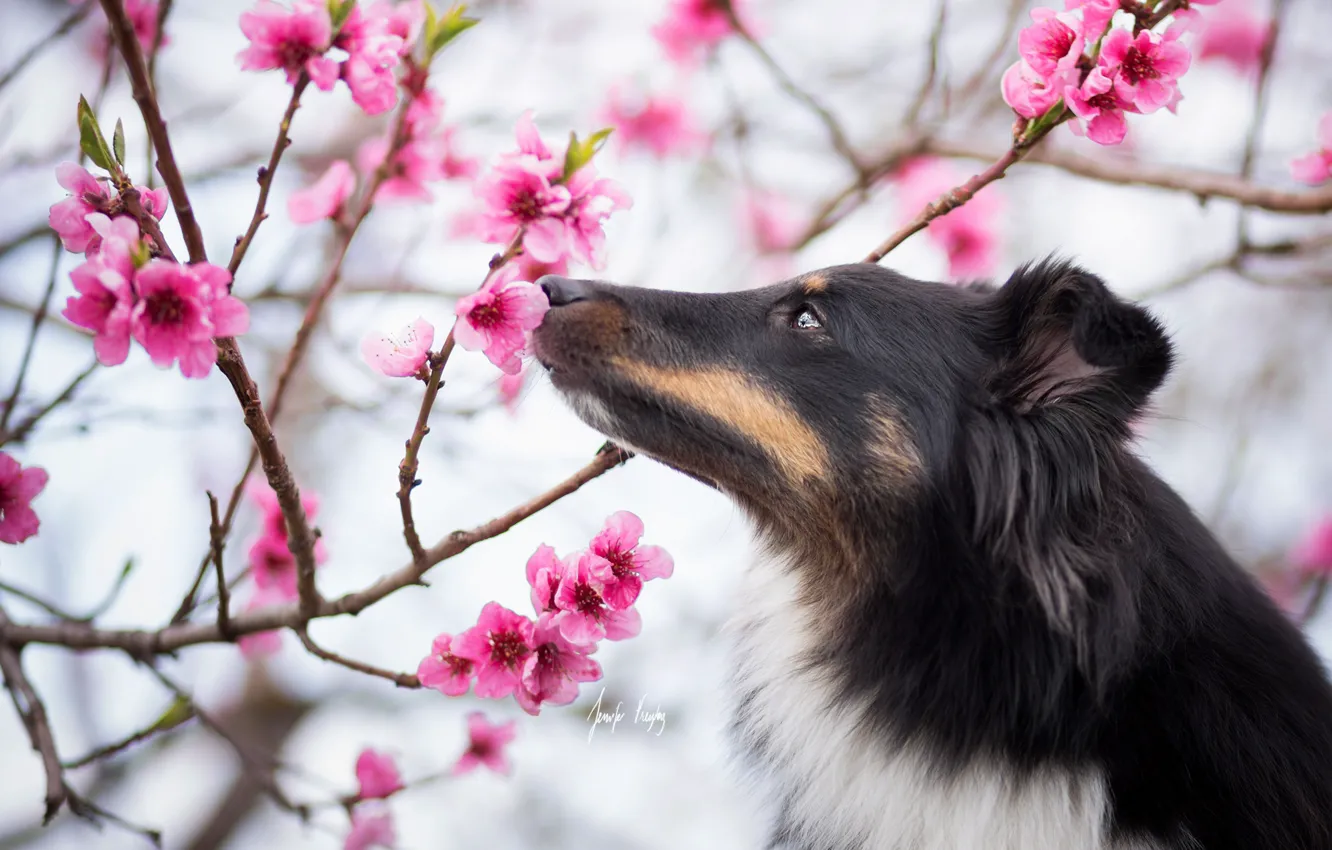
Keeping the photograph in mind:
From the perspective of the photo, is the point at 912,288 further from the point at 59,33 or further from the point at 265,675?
the point at 265,675

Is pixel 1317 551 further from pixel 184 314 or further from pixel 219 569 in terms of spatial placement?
pixel 184 314

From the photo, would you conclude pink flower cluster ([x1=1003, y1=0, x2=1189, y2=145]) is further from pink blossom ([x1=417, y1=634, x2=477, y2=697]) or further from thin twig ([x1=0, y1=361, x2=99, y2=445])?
thin twig ([x1=0, y1=361, x2=99, y2=445])

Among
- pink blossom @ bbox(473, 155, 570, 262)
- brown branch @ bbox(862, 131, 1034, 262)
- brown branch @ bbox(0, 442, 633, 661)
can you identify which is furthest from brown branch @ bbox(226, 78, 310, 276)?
brown branch @ bbox(862, 131, 1034, 262)

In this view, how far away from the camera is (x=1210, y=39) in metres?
5.11

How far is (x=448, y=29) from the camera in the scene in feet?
6.17

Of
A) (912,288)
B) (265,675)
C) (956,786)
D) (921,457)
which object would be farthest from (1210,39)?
(265,675)

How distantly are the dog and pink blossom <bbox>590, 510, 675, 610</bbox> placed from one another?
346mm

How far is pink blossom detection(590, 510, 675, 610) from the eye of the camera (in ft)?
6.07

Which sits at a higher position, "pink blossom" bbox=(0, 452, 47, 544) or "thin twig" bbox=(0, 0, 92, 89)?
"thin twig" bbox=(0, 0, 92, 89)

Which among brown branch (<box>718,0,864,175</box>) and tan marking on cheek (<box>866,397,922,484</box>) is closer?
tan marking on cheek (<box>866,397,922,484</box>)

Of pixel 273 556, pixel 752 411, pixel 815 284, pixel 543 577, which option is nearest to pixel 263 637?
pixel 273 556

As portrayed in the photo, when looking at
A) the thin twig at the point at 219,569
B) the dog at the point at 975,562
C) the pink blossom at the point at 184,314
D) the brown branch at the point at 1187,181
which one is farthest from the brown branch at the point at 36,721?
the brown branch at the point at 1187,181

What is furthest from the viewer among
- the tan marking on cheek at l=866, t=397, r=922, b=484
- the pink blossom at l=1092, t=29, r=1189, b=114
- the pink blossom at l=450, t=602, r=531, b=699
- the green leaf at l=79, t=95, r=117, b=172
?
the tan marking on cheek at l=866, t=397, r=922, b=484

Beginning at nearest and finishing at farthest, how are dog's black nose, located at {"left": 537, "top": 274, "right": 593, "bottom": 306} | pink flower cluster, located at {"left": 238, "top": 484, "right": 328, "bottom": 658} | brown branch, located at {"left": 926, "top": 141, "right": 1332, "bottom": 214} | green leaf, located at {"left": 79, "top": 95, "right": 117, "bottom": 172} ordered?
green leaf, located at {"left": 79, "top": 95, "right": 117, "bottom": 172} → dog's black nose, located at {"left": 537, "top": 274, "right": 593, "bottom": 306} → pink flower cluster, located at {"left": 238, "top": 484, "right": 328, "bottom": 658} → brown branch, located at {"left": 926, "top": 141, "right": 1332, "bottom": 214}
